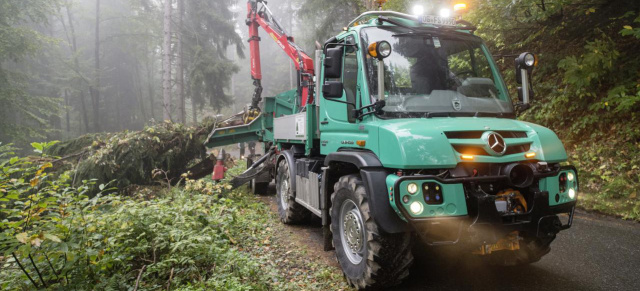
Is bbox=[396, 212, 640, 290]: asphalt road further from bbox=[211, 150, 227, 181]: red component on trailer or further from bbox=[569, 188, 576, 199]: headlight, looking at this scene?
bbox=[211, 150, 227, 181]: red component on trailer

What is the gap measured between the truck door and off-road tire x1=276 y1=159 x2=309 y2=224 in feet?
5.54

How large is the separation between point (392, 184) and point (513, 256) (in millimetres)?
1728

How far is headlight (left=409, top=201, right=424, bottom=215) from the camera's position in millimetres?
2924

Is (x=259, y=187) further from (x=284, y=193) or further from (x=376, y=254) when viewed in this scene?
(x=376, y=254)

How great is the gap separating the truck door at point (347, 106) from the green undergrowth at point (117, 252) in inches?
62.2

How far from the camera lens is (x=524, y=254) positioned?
3.69 metres

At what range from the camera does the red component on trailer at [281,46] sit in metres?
7.36

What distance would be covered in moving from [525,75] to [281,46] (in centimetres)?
580

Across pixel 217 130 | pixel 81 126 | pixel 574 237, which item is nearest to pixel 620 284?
pixel 574 237

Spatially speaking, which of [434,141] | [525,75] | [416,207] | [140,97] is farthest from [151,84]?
[416,207]

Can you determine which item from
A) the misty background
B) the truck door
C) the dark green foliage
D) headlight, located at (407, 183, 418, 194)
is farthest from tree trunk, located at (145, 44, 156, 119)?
headlight, located at (407, 183, 418, 194)

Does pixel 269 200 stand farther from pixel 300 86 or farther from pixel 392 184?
pixel 392 184

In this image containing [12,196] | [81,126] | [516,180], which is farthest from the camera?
[81,126]

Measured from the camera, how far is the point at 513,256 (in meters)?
3.63
